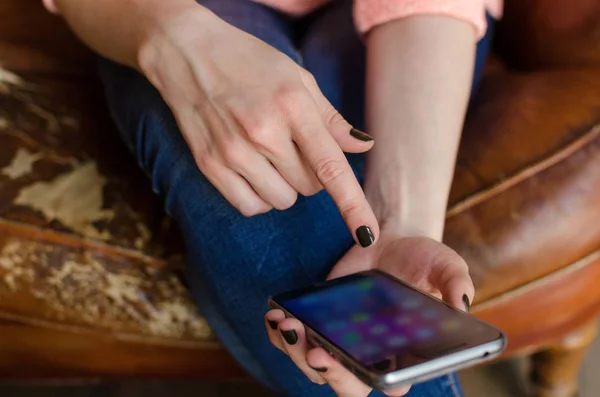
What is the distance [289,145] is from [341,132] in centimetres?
4

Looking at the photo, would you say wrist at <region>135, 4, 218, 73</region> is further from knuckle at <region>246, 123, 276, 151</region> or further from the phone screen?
the phone screen

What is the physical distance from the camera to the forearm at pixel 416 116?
0.54 m

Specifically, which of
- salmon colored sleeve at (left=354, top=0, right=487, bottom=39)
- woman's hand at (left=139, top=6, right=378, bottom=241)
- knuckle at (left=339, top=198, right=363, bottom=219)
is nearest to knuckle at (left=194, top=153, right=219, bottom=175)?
woman's hand at (left=139, top=6, right=378, bottom=241)

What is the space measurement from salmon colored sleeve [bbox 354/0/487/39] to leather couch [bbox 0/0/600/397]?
12cm

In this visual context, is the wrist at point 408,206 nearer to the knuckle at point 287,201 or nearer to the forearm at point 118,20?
the knuckle at point 287,201

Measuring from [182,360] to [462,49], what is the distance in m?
0.43

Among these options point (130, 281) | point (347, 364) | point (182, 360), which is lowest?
point (182, 360)

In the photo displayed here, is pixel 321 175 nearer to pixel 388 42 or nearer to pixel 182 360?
pixel 388 42

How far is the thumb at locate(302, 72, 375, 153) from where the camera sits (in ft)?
1.51

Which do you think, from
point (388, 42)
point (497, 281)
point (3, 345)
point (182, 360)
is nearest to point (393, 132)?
point (388, 42)

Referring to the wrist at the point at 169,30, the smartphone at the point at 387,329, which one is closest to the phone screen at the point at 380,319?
the smartphone at the point at 387,329

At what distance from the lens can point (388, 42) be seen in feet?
1.88

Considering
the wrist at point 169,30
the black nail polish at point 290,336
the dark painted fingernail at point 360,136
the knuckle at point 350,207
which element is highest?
the wrist at point 169,30

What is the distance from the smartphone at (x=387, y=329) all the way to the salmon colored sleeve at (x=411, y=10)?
0.78ft
